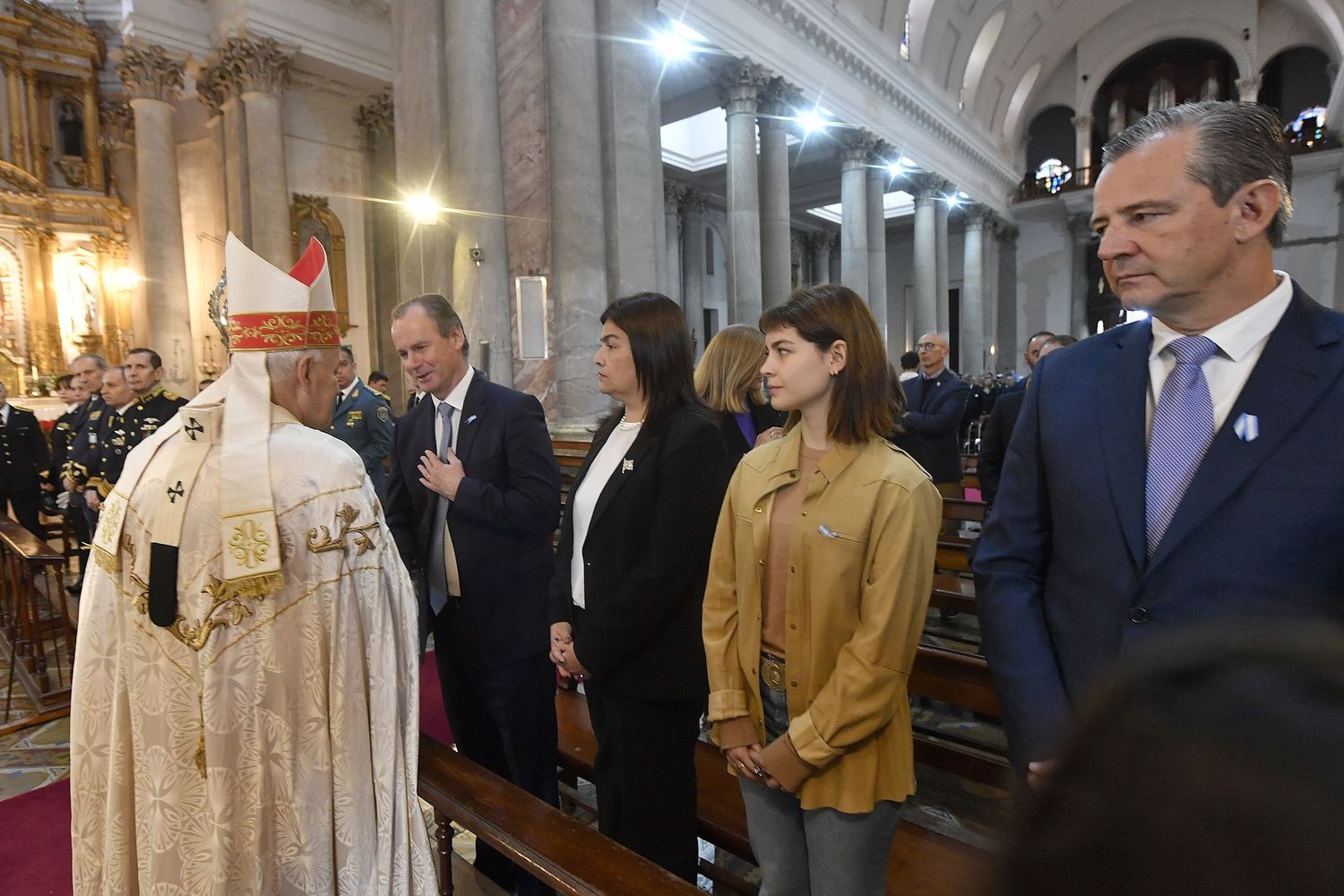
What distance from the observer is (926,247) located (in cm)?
1798

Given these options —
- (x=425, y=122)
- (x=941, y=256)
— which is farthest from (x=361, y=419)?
(x=941, y=256)

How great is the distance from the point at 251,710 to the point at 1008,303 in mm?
28447

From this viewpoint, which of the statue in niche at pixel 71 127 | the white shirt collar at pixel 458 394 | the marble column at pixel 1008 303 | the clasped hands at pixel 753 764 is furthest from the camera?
the marble column at pixel 1008 303

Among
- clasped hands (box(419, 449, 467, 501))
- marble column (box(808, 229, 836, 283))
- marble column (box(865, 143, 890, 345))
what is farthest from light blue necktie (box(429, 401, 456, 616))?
marble column (box(808, 229, 836, 283))

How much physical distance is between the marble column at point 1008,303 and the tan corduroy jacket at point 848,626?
87.8 ft

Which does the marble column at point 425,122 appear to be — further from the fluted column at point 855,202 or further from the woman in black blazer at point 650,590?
the fluted column at point 855,202

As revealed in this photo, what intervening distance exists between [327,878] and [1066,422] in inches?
73.8

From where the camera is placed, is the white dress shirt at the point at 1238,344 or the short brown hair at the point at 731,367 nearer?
the white dress shirt at the point at 1238,344

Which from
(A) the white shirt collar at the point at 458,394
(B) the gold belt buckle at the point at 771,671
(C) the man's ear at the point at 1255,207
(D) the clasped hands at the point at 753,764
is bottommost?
(D) the clasped hands at the point at 753,764

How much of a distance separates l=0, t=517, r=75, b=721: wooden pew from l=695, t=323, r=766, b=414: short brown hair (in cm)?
339

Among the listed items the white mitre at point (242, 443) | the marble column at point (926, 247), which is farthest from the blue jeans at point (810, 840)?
the marble column at point (926, 247)

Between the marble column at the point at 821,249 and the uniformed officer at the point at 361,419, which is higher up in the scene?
the marble column at the point at 821,249

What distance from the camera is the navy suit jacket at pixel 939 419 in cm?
530

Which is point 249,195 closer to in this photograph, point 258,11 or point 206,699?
point 258,11
